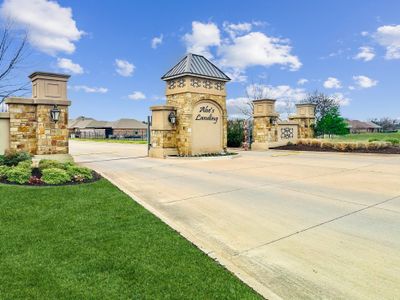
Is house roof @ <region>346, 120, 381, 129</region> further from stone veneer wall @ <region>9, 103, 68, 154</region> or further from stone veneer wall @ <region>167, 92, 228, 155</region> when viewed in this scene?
stone veneer wall @ <region>9, 103, 68, 154</region>

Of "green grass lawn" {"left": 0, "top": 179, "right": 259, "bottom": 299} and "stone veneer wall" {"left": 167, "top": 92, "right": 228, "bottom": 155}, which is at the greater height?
"stone veneer wall" {"left": 167, "top": 92, "right": 228, "bottom": 155}

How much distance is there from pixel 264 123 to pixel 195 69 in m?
7.60

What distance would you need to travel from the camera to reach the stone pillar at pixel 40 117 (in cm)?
1185

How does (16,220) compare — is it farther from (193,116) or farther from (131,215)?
(193,116)

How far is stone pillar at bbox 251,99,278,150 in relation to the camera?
2155 cm

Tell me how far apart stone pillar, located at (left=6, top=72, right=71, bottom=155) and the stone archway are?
656cm

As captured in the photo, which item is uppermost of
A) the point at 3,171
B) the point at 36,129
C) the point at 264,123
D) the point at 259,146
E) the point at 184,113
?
the point at 184,113

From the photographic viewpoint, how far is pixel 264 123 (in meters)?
21.6

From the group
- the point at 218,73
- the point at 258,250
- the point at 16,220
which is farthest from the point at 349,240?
the point at 218,73

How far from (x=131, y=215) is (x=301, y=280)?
3328mm

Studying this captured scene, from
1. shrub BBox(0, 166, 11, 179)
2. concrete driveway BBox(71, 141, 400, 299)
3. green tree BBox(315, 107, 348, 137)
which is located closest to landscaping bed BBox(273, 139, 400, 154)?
green tree BBox(315, 107, 348, 137)

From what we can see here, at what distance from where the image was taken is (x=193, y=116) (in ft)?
53.7

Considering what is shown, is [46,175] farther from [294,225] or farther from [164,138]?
[164,138]

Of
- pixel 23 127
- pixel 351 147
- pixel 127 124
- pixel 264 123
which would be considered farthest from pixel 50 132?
pixel 127 124
